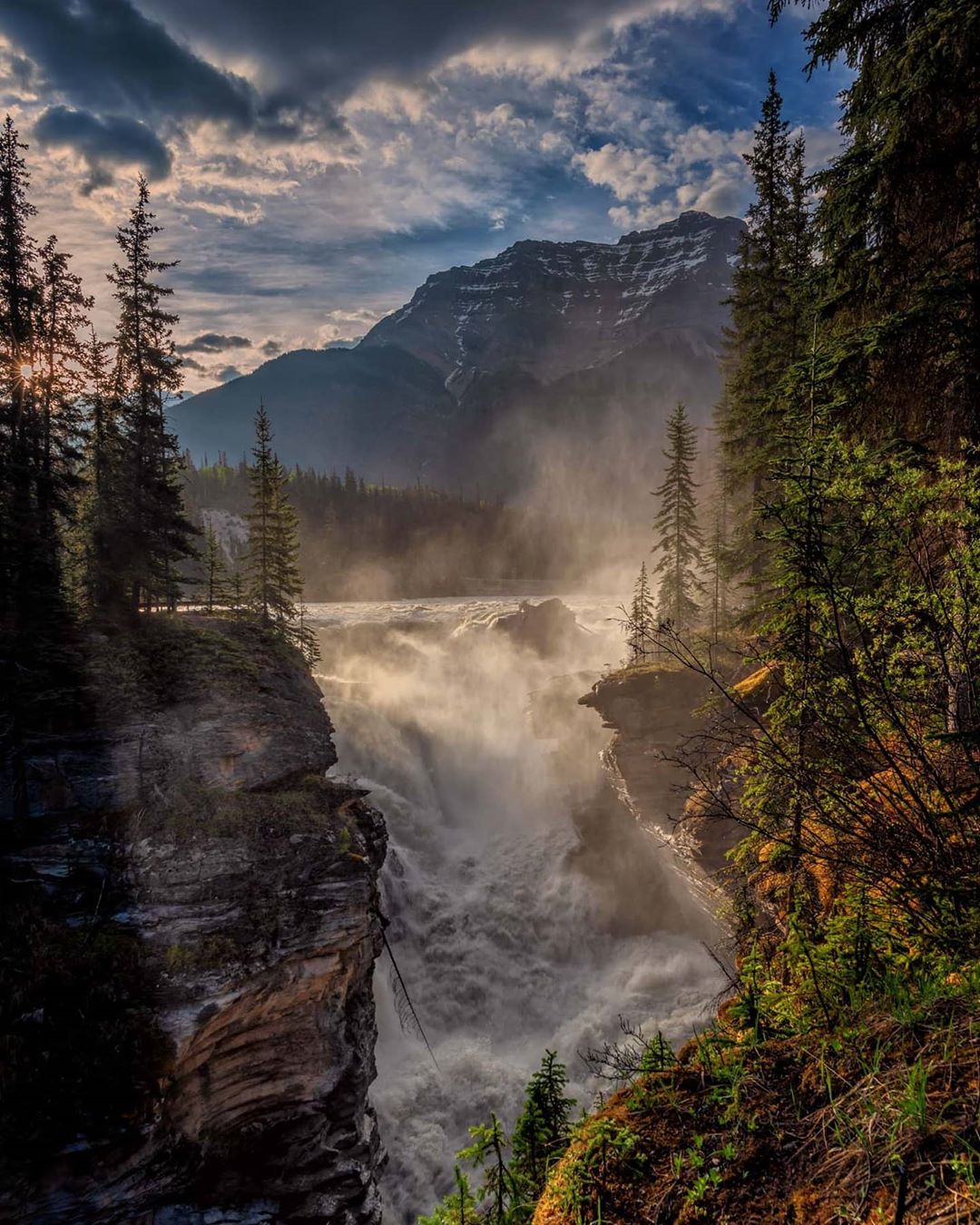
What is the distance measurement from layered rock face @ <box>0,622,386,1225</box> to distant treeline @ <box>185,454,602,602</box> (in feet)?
279

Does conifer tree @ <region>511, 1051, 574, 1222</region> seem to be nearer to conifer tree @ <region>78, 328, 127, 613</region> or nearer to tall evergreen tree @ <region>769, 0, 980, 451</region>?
tall evergreen tree @ <region>769, 0, 980, 451</region>

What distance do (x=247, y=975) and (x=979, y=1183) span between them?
1298 cm

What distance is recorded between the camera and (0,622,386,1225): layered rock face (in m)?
10.1

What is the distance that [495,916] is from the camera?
72.2 feet

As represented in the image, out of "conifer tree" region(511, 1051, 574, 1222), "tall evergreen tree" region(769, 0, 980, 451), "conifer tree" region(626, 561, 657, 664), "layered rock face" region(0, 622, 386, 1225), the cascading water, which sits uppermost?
"tall evergreen tree" region(769, 0, 980, 451)

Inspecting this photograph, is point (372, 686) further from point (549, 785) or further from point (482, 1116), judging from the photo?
point (482, 1116)

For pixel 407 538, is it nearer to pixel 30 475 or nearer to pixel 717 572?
pixel 717 572

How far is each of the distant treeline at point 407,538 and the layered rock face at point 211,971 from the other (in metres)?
85.1

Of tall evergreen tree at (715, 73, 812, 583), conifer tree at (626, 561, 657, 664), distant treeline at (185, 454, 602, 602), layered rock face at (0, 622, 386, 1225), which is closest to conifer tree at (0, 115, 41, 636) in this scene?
layered rock face at (0, 622, 386, 1225)

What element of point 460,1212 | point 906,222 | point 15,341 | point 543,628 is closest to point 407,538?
point 543,628

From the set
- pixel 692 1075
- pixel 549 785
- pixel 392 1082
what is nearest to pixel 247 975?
pixel 392 1082

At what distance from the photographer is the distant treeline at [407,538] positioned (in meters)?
108

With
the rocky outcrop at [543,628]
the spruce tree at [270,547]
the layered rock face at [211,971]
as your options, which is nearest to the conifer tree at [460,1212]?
the layered rock face at [211,971]

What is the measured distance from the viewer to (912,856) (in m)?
3.46
